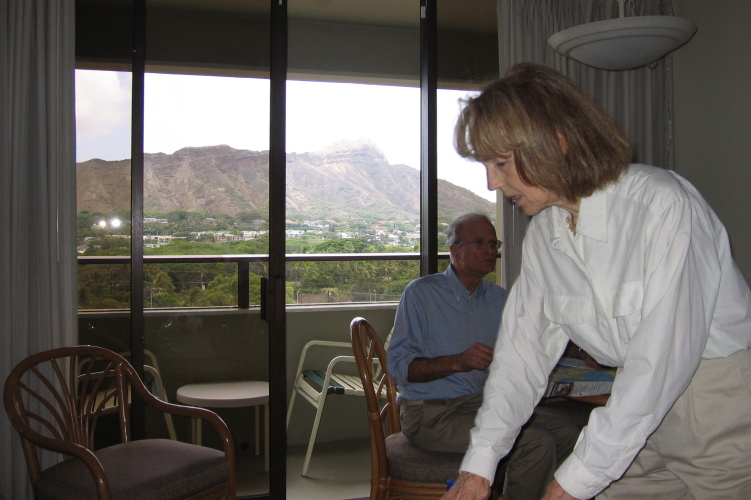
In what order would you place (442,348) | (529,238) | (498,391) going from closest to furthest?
(498,391), (529,238), (442,348)

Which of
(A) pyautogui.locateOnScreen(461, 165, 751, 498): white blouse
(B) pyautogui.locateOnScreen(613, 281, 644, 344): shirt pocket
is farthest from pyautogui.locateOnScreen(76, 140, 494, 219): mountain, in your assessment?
(B) pyautogui.locateOnScreen(613, 281, 644, 344): shirt pocket

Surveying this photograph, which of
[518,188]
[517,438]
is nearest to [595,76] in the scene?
[517,438]

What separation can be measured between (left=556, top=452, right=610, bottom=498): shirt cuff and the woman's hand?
18 cm

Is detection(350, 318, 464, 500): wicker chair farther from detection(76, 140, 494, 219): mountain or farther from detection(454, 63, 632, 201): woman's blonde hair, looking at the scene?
detection(454, 63, 632, 201): woman's blonde hair

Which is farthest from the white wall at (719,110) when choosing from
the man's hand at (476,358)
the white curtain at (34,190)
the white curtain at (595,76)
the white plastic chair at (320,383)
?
the white curtain at (34,190)

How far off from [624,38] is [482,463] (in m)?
1.87

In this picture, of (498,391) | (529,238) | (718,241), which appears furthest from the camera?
(529,238)

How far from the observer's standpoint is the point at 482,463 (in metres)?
1.11

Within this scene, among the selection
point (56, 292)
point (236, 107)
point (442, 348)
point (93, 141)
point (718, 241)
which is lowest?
point (442, 348)

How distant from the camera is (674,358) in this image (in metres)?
0.92

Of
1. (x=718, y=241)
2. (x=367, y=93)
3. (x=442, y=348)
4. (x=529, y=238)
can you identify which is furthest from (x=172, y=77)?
(x=718, y=241)

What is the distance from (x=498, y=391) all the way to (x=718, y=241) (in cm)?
45

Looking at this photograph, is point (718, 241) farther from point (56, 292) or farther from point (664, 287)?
point (56, 292)

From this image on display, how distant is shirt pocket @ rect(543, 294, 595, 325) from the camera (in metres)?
1.15
